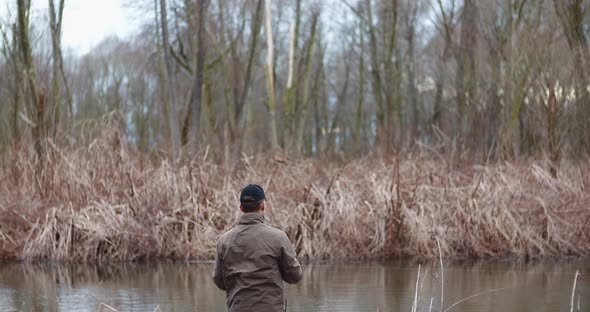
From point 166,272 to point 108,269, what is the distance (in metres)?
1.11

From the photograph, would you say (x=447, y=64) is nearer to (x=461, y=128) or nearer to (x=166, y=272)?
(x=461, y=128)

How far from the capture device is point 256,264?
219 inches

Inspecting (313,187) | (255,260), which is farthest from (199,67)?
(255,260)

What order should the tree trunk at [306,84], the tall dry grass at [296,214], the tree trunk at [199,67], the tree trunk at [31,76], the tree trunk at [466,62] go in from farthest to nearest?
1. the tree trunk at [306,84]
2. the tree trunk at [466,62]
3. the tree trunk at [199,67]
4. the tree trunk at [31,76]
5. the tall dry grass at [296,214]

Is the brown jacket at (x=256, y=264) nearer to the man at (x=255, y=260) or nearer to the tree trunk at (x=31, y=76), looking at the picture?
the man at (x=255, y=260)

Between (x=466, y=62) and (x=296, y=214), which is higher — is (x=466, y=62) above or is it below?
above

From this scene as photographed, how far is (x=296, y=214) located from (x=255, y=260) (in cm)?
895

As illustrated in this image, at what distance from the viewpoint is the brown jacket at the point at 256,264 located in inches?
219

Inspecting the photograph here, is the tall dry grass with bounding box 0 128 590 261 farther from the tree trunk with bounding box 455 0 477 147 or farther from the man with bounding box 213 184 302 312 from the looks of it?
the tree trunk with bounding box 455 0 477 147

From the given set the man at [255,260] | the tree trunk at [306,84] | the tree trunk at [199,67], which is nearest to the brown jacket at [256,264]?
the man at [255,260]

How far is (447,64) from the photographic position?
1379 inches

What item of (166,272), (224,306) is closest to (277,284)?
(224,306)

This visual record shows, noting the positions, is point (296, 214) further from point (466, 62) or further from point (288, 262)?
point (466, 62)

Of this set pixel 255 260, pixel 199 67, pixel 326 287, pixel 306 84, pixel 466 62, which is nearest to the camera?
pixel 255 260
